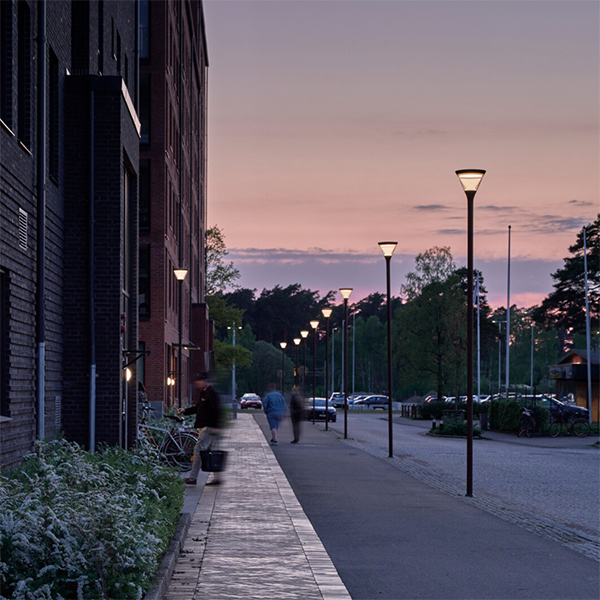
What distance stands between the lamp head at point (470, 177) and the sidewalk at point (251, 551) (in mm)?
6259

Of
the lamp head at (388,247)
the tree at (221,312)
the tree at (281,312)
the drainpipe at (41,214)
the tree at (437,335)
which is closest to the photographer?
the drainpipe at (41,214)

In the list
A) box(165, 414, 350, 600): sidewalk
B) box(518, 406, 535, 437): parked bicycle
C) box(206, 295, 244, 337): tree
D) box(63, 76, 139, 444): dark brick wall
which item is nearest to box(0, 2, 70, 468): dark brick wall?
box(63, 76, 139, 444): dark brick wall

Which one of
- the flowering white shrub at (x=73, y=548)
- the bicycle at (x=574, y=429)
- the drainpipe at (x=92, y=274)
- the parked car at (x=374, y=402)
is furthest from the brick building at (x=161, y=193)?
the parked car at (x=374, y=402)

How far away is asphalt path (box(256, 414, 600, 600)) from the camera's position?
7812 millimetres

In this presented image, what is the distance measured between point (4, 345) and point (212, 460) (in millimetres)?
4434

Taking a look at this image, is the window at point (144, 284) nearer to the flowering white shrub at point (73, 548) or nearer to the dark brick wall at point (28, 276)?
the dark brick wall at point (28, 276)

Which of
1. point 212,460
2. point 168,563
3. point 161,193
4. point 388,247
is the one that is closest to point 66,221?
point 212,460

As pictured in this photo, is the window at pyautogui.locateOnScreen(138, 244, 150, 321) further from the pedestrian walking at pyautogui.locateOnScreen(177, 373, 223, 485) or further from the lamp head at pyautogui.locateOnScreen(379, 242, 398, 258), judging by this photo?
the pedestrian walking at pyautogui.locateOnScreen(177, 373, 223, 485)

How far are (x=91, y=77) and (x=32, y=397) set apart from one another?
18.1 ft

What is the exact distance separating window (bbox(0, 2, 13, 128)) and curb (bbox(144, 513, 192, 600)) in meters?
5.51

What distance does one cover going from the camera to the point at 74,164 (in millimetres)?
15375

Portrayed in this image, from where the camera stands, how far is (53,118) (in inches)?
580

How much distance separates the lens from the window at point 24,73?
494 inches

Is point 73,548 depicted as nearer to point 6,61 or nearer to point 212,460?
point 6,61
